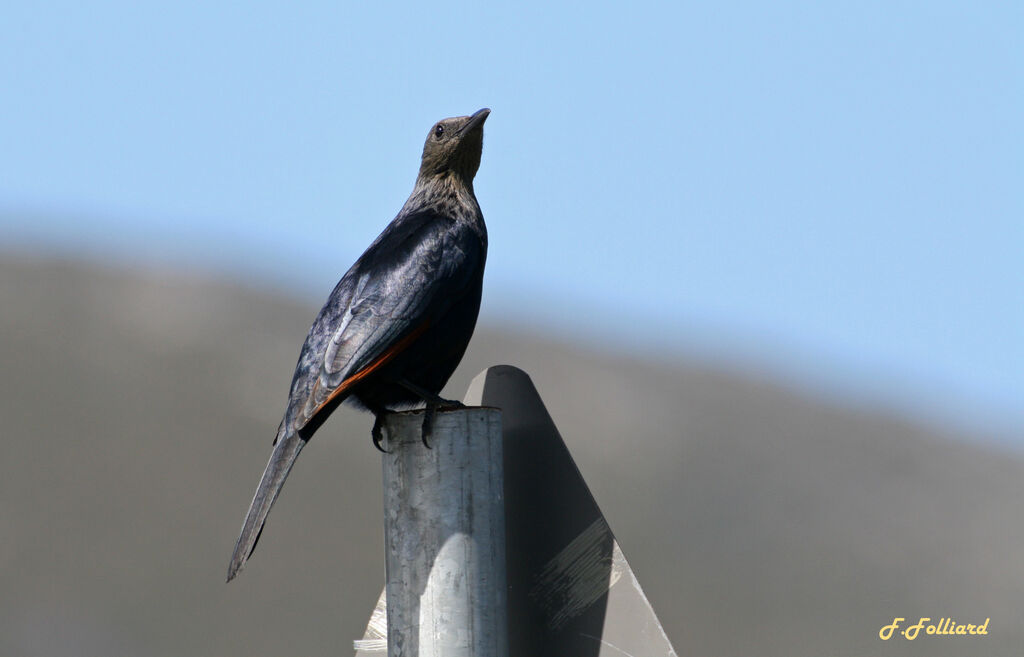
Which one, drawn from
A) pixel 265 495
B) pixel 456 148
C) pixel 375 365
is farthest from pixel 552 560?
pixel 456 148

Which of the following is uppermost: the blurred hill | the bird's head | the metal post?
the blurred hill

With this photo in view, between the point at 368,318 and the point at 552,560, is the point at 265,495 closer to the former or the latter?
the point at 368,318

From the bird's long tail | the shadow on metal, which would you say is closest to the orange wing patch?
the bird's long tail

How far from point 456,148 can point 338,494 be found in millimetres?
19010

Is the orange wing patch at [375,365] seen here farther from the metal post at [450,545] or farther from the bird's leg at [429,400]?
the metal post at [450,545]

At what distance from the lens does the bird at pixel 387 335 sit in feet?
14.6

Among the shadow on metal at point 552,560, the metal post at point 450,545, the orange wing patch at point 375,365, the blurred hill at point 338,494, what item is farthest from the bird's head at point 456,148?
the blurred hill at point 338,494

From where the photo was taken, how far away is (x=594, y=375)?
110 ft

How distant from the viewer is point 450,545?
3.40 metres

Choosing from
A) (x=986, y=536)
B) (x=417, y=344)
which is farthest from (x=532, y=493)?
(x=986, y=536)

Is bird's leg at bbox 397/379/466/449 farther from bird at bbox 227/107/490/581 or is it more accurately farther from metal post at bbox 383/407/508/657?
metal post at bbox 383/407/508/657

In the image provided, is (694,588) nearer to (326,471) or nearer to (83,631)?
(326,471)

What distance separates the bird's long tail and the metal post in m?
0.62

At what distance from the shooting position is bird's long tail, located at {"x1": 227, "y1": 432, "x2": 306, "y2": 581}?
4.01 m
